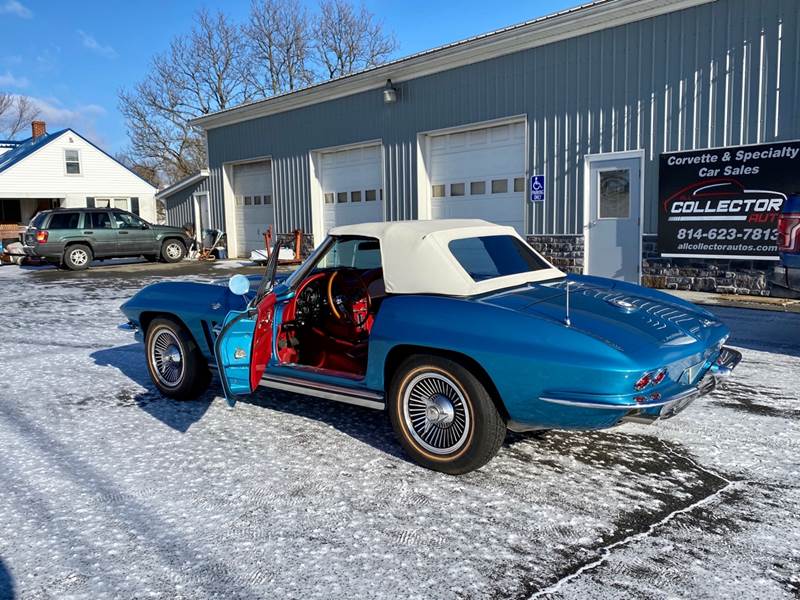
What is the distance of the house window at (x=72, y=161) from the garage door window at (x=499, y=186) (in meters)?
26.9

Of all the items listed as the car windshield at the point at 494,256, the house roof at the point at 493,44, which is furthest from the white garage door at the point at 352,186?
the car windshield at the point at 494,256

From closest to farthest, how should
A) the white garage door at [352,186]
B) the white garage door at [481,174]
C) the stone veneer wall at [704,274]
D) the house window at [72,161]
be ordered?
the stone veneer wall at [704,274]
the white garage door at [481,174]
the white garage door at [352,186]
the house window at [72,161]

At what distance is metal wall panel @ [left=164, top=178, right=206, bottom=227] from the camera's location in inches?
968

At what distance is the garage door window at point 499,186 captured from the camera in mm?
14084

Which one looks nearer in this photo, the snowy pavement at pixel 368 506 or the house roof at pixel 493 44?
the snowy pavement at pixel 368 506

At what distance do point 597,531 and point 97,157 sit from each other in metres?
36.2

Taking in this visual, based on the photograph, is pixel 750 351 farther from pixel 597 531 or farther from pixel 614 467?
pixel 597 531

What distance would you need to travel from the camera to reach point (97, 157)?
34.5m

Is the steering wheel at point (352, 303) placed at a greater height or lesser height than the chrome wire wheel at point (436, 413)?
greater

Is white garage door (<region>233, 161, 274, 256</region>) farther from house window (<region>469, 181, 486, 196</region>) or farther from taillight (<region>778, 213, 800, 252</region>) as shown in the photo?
taillight (<region>778, 213, 800, 252</region>)

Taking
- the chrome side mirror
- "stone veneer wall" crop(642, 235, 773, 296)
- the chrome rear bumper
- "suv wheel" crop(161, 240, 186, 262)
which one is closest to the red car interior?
the chrome side mirror

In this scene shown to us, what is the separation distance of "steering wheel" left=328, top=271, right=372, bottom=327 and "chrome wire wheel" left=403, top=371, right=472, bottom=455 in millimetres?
1083

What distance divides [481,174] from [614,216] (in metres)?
3.36

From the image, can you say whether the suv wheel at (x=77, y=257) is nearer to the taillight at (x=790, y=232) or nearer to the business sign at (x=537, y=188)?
the business sign at (x=537, y=188)
